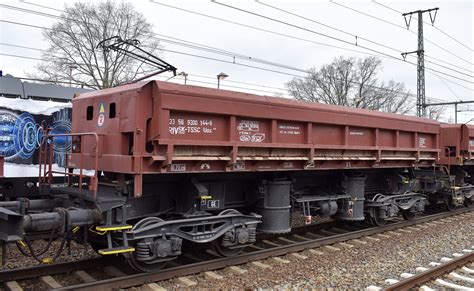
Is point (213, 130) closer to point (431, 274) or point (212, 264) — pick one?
point (212, 264)

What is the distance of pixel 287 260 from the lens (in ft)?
24.4

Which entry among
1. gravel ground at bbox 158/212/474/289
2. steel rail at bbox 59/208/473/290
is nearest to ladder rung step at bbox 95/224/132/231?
steel rail at bbox 59/208/473/290

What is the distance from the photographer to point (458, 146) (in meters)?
13.4

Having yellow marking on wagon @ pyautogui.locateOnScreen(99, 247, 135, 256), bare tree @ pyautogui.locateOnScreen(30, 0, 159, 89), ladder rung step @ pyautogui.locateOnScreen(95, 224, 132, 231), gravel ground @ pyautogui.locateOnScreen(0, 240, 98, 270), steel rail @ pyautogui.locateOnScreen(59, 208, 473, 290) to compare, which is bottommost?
gravel ground @ pyautogui.locateOnScreen(0, 240, 98, 270)

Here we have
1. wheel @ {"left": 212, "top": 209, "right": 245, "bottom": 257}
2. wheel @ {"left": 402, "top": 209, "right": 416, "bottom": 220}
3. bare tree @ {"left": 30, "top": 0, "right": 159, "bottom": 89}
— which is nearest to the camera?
wheel @ {"left": 212, "top": 209, "right": 245, "bottom": 257}

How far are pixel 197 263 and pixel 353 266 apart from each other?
2756 millimetres

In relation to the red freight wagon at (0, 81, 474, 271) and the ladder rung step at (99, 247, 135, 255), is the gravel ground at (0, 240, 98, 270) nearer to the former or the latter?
the red freight wagon at (0, 81, 474, 271)

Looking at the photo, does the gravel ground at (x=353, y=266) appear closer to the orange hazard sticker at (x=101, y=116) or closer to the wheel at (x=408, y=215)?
the wheel at (x=408, y=215)

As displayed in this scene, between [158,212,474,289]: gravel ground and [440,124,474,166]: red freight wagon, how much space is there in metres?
3.88

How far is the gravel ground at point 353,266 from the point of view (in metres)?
6.18

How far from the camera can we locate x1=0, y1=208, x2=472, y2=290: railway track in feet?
18.9

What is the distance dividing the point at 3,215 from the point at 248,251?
443 cm

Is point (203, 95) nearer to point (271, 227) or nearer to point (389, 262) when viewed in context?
point (271, 227)

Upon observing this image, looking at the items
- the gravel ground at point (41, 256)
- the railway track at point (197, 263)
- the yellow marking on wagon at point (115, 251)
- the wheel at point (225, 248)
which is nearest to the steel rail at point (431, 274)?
the railway track at point (197, 263)
